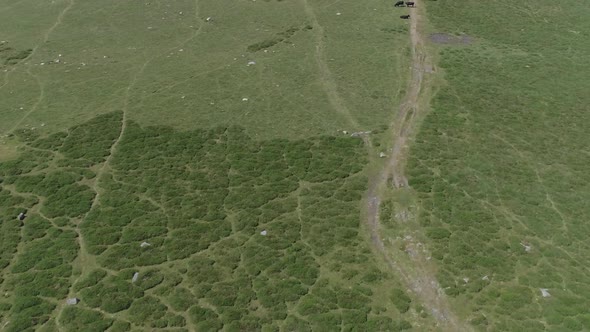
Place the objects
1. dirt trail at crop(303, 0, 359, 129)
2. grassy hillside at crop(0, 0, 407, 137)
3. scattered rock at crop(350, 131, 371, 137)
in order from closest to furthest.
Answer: scattered rock at crop(350, 131, 371, 137), dirt trail at crop(303, 0, 359, 129), grassy hillside at crop(0, 0, 407, 137)

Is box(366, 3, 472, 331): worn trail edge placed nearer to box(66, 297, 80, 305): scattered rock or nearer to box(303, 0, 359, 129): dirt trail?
box(303, 0, 359, 129): dirt trail

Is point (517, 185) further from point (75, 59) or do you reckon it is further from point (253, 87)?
point (75, 59)

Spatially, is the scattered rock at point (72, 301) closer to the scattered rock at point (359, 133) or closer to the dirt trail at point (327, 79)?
the scattered rock at point (359, 133)

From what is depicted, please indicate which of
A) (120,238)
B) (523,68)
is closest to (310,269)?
(120,238)

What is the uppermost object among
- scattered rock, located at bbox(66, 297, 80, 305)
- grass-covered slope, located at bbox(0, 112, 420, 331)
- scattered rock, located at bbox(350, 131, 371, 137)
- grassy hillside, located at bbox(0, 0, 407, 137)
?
scattered rock, located at bbox(66, 297, 80, 305)

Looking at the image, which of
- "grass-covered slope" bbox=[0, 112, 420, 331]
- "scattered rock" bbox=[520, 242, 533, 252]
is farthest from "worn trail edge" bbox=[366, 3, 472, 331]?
"scattered rock" bbox=[520, 242, 533, 252]

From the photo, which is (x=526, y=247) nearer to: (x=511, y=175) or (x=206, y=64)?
(x=511, y=175)

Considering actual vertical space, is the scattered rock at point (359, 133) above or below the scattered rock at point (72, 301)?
below

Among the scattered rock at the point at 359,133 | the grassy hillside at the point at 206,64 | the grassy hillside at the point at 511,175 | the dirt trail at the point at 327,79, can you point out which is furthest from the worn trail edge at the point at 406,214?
the dirt trail at the point at 327,79
